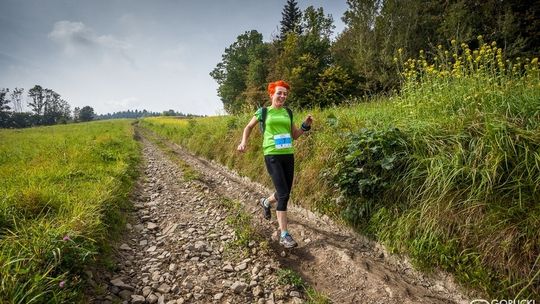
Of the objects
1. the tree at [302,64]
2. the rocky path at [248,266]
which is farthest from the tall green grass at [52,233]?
the tree at [302,64]

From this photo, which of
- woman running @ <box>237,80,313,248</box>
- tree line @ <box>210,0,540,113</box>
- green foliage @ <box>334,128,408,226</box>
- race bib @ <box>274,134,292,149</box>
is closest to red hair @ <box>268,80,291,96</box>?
woman running @ <box>237,80,313,248</box>

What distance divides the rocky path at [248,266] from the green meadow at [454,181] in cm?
33

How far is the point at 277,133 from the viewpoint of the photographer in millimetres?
4602

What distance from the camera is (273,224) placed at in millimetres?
5352

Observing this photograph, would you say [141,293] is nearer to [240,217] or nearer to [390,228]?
[240,217]

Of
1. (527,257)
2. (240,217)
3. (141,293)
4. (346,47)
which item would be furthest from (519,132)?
(346,47)

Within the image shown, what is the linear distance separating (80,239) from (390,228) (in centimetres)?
445

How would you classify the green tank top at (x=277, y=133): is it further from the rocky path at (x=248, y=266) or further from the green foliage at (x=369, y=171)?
the rocky path at (x=248, y=266)

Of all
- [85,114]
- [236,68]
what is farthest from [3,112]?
[236,68]

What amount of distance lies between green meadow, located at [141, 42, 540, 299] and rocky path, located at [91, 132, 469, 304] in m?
0.33

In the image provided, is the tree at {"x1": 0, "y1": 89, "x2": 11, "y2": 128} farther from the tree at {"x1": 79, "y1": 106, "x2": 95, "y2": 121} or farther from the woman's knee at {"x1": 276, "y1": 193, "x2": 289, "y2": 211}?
the woman's knee at {"x1": 276, "y1": 193, "x2": 289, "y2": 211}

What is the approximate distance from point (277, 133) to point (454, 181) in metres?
2.73

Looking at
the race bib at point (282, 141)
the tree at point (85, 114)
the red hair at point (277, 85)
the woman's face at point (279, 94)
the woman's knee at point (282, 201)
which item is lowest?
the woman's knee at point (282, 201)

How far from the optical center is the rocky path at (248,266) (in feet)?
10.5
